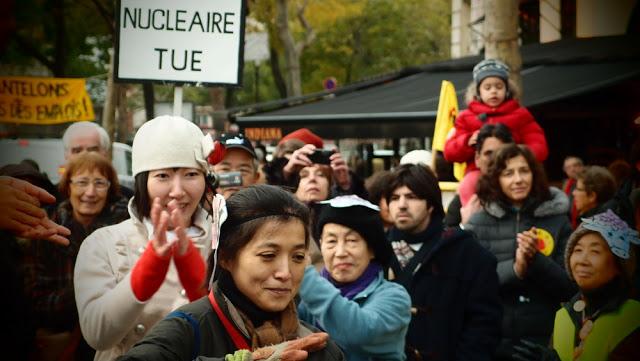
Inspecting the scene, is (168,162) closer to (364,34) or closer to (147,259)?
(147,259)

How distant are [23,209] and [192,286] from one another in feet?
3.23

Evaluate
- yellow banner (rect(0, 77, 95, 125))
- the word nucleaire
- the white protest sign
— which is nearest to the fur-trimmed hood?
the white protest sign

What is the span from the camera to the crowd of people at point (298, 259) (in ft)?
9.04

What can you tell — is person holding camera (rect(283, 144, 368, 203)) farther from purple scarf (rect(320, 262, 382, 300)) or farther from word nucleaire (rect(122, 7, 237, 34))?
purple scarf (rect(320, 262, 382, 300))

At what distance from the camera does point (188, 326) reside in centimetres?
265

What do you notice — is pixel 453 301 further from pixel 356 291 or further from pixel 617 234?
pixel 617 234

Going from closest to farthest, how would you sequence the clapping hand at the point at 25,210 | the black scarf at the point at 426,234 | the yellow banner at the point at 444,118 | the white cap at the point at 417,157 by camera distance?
the clapping hand at the point at 25,210 < the black scarf at the point at 426,234 < the white cap at the point at 417,157 < the yellow banner at the point at 444,118

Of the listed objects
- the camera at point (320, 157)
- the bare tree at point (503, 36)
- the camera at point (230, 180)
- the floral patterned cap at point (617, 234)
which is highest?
the bare tree at point (503, 36)

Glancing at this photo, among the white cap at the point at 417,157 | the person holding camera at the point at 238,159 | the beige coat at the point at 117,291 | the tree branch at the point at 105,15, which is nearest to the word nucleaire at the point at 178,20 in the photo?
the tree branch at the point at 105,15

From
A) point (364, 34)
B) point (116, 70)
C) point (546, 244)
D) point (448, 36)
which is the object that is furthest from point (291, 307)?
point (448, 36)

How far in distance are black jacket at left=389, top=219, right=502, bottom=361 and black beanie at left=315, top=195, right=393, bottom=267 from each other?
1.71 feet

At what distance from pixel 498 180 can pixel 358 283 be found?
1782 mm

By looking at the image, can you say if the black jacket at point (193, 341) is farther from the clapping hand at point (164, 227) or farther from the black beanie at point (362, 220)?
the black beanie at point (362, 220)

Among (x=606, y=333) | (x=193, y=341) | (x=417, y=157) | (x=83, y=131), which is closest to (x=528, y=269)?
(x=606, y=333)
